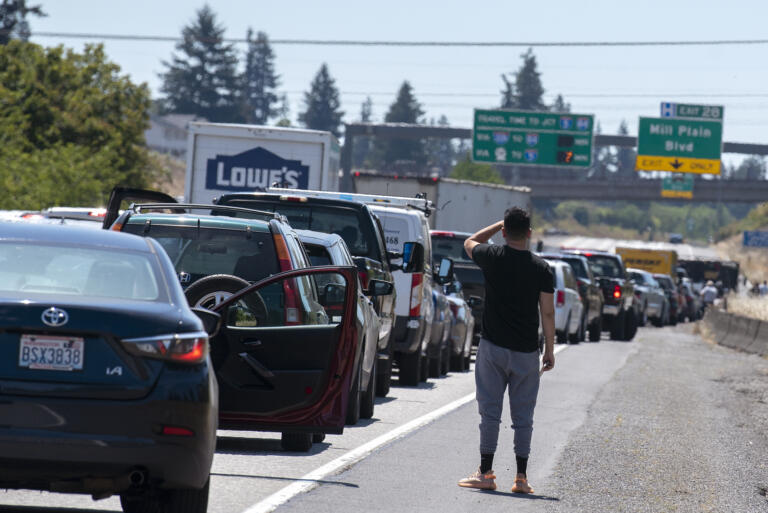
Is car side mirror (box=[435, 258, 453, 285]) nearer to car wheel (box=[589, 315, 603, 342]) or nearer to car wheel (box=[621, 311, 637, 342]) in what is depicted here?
car wheel (box=[589, 315, 603, 342])

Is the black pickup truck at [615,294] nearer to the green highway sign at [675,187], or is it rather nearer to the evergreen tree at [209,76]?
the green highway sign at [675,187]

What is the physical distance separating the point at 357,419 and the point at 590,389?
6741 millimetres

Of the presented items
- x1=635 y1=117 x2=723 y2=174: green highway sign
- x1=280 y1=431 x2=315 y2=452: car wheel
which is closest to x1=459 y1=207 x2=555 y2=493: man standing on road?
x1=280 y1=431 x2=315 y2=452: car wheel

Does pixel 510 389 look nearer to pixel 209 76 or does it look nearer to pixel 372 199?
pixel 372 199

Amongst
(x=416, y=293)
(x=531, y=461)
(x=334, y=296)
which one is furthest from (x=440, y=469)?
(x=416, y=293)

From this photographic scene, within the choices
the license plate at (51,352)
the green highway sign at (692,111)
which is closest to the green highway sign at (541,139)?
the green highway sign at (692,111)

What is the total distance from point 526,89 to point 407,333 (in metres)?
169

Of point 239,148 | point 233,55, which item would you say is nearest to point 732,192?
point 233,55

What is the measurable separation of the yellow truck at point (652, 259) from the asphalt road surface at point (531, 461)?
46.4 meters

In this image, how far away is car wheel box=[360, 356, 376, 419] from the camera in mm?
12719

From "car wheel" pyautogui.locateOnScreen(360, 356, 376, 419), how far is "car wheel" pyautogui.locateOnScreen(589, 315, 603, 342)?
841 inches

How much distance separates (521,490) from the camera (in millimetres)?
9195

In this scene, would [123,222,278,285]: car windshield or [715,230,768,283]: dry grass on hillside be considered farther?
[715,230,768,283]: dry grass on hillside

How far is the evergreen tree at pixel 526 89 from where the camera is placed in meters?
182
